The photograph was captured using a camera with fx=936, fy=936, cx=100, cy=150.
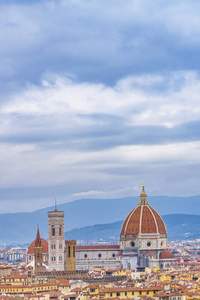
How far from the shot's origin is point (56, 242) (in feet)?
348

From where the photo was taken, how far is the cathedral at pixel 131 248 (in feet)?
352

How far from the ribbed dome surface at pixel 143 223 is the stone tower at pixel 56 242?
8.92m

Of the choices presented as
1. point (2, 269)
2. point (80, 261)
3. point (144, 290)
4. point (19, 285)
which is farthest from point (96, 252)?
point (144, 290)

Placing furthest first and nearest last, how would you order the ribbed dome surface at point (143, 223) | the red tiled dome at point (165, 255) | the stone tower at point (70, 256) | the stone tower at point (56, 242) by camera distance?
1. the ribbed dome surface at point (143, 223)
2. the red tiled dome at point (165, 255)
3. the stone tower at point (56, 242)
4. the stone tower at point (70, 256)

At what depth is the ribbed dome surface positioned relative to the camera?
110375 millimetres

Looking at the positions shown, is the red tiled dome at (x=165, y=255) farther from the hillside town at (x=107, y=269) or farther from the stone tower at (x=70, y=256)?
the stone tower at (x=70, y=256)

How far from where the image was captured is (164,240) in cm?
11144

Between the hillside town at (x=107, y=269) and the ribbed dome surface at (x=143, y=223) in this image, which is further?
the ribbed dome surface at (x=143, y=223)

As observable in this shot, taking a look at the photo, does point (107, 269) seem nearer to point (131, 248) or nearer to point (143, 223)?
point (131, 248)

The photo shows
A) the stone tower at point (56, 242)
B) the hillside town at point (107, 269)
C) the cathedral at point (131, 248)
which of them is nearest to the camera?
the hillside town at point (107, 269)

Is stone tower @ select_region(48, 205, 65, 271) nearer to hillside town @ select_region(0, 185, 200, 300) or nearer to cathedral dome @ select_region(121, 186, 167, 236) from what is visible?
hillside town @ select_region(0, 185, 200, 300)

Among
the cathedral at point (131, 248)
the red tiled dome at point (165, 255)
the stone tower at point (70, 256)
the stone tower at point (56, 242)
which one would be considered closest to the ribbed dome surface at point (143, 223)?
the cathedral at point (131, 248)

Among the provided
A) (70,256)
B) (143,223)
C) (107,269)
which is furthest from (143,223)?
(70,256)

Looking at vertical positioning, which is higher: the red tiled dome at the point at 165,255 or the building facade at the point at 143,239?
the building facade at the point at 143,239
